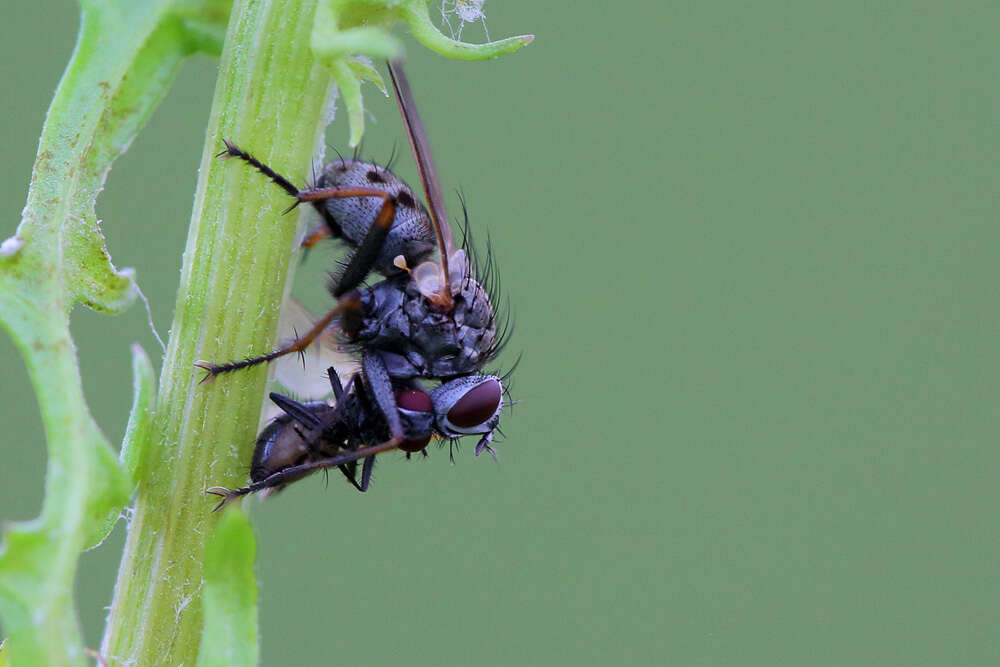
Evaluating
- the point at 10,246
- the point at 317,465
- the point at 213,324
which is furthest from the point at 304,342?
the point at 10,246

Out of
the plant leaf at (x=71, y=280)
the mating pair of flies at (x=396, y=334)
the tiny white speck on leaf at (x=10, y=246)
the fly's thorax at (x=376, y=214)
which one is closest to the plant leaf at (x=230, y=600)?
the plant leaf at (x=71, y=280)

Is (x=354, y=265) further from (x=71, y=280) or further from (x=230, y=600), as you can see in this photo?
(x=230, y=600)

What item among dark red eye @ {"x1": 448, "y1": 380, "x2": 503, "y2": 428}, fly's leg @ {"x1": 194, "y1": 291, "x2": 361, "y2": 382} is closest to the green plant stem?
fly's leg @ {"x1": 194, "y1": 291, "x2": 361, "y2": 382}

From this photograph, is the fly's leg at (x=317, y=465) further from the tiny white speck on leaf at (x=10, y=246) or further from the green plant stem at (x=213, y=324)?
the tiny white speck on leaf at (x=10, y=246)

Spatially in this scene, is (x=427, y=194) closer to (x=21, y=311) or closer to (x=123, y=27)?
(x=123, y=27)

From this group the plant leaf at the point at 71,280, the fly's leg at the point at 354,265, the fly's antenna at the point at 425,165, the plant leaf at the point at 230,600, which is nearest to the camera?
the plant leaf at the point at 71,280

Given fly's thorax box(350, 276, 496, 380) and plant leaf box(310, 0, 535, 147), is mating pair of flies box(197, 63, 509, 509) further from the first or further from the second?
plant leaf box(310, 0, 535, 147)

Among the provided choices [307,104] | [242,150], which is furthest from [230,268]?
[307,104]
